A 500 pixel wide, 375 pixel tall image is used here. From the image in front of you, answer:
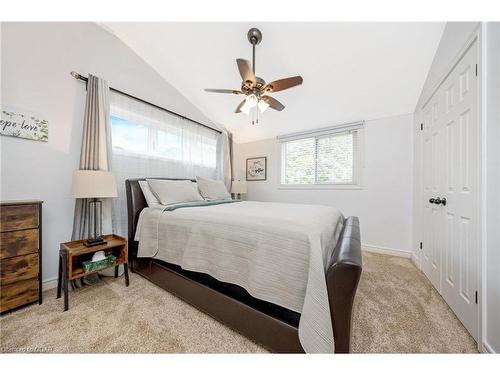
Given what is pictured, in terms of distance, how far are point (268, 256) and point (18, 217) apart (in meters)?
1.98

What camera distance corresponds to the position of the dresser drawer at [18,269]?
1419 mm

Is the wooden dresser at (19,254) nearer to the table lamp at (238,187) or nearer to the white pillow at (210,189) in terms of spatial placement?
the white pillow at (210,189)

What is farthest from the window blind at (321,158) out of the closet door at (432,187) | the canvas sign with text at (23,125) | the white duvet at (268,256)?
the canvas sign with text at (23,125)

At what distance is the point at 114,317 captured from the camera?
1438 mm

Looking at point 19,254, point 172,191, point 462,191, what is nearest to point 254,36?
point 172,191

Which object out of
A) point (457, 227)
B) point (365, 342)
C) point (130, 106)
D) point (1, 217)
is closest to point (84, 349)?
point (1, 217)

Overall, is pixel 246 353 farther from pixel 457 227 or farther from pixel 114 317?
pixel 457 227

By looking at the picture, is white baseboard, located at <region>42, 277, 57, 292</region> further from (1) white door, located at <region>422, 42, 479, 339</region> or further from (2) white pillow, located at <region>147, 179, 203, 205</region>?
(1) white door, located at <region>422, 42, 479, 339</region>

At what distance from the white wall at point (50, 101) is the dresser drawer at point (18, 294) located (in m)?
0.36

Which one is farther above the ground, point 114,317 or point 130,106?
point 130,106

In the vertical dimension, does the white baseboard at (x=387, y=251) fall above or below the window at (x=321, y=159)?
below

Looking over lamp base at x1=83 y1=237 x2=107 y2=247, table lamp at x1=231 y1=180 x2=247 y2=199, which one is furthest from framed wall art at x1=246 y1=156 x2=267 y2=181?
lamp base at x1=83 y1=237 x2=107 y2=247

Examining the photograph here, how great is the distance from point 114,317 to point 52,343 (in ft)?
1.08

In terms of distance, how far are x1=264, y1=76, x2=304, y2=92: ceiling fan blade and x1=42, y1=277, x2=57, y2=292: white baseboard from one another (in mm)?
2888
